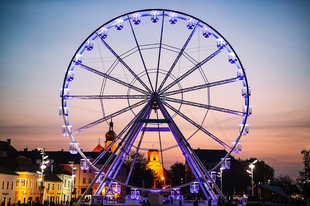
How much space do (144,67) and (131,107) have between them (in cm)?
437

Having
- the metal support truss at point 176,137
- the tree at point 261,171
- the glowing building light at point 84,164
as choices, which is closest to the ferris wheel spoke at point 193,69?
the metal support truss at point 176,137

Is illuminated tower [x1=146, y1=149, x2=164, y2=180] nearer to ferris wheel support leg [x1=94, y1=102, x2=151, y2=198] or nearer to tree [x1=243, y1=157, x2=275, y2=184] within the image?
tree [x1=243, y1=157, x2=275, y2=184]

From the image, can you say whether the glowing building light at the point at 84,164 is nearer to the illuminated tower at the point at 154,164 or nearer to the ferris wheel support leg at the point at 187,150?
the ferris wheel support leg at the point at 187,150

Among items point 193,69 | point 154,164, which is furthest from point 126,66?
point 154,164

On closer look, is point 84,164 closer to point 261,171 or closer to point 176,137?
point 176,137

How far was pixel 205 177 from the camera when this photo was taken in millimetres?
43531

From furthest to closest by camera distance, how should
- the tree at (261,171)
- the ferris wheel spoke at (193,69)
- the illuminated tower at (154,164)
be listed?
the tree at (261,171) → the illuminated tower at (154,164) → the ferris wheel spoke at (193,69)

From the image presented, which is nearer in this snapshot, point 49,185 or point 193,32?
point 193,32

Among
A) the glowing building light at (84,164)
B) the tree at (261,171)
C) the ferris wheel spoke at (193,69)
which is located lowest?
the glowing building light at (84,164)

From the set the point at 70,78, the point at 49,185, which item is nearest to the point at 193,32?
the point at 70,78

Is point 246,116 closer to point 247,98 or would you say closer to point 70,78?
point 247,98

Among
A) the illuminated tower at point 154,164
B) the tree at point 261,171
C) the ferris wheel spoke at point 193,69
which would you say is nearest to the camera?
the ferris wheel spoke at point 193,69

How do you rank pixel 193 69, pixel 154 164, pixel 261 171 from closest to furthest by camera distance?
pixel 193 69 < pixel 154 164 < pixel 261 171

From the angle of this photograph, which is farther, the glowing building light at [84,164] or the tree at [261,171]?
the tree at [261,171]
